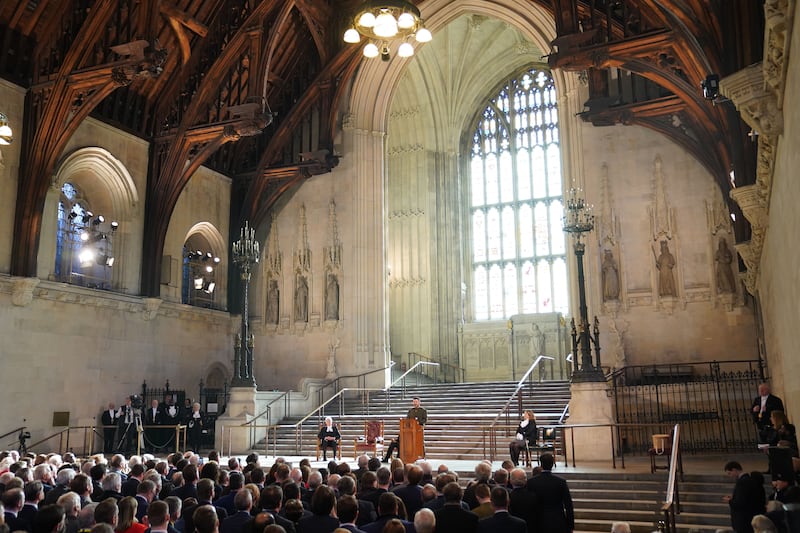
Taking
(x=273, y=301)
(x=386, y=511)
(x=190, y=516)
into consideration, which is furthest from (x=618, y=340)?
(x=190, y=516)

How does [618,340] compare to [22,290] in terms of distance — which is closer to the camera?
[22,290]

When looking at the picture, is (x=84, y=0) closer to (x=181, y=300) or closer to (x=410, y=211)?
(x=181, y=300)

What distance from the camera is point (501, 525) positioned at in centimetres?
532

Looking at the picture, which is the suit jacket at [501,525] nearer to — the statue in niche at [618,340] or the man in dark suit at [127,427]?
the statue in niche at [618,340]

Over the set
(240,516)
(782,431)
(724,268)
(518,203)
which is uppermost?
(518,203)

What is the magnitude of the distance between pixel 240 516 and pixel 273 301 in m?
18.8

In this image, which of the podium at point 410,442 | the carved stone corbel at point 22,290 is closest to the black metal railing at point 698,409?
the podium at point 410,442

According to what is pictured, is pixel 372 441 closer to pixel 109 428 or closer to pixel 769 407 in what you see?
pixel 109 428

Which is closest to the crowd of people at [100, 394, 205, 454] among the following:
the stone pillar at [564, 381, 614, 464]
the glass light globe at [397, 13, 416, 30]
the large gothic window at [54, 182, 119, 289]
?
the large gothic window at [54, 182, 119, 289]

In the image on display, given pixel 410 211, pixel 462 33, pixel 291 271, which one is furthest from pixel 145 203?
pixel 462 33

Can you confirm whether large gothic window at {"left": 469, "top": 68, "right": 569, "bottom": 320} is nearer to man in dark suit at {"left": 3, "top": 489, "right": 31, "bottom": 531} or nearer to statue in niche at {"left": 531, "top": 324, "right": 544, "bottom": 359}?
statue in niche at {"left": 531, "top": 324, "right": 544, "bottom": 359}

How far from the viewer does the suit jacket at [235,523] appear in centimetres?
517

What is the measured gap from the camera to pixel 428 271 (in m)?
26.9

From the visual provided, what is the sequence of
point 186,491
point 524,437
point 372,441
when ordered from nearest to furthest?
point 186,491 → point 524,437 → point 372,441
